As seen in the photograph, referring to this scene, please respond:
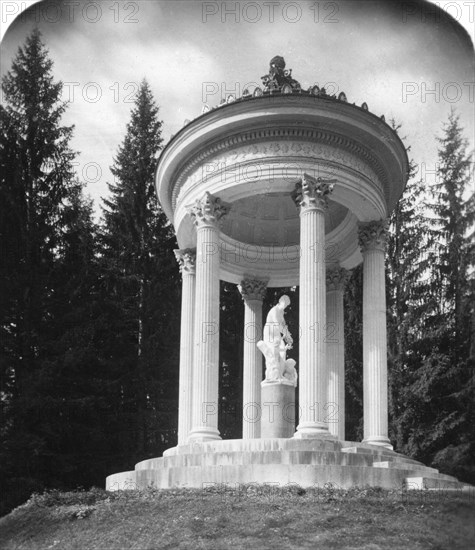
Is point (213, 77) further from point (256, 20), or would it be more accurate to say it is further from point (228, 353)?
point (228, 353)

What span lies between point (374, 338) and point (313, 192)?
5573 mm

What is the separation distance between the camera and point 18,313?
36.0 m

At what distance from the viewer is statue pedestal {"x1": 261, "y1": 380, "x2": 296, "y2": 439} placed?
24.1 metres

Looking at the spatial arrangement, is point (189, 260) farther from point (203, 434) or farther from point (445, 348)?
point (445, 348)

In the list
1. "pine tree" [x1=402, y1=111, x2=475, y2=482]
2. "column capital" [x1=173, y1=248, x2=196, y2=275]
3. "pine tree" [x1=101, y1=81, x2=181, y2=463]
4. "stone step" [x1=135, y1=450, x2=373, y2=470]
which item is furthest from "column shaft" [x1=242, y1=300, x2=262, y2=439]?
"pine tree" [x1=402, y1=111, x2=475, y2=482]

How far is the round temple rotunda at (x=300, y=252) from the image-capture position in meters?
21.0

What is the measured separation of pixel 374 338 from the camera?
2625 centimetres

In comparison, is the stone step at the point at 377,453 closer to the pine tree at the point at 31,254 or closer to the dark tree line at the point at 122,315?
the dark tree line at the point at 122,315

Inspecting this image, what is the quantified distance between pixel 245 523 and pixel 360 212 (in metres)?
13.9

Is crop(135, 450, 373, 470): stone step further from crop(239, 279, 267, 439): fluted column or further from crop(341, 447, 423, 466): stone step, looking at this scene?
crop(239, 279, 267, 439): fluted column

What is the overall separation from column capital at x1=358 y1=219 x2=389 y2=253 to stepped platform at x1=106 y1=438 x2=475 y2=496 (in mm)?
7356

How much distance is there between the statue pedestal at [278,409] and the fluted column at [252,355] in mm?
6033

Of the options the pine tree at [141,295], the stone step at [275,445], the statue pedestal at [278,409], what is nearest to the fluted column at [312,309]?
the stone step at [275,445]

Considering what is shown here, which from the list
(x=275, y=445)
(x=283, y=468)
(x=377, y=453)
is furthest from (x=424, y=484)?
(x=275, y=445)
